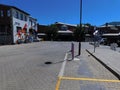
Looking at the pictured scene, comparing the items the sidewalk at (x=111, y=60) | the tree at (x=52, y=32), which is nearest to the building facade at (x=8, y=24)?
the tree at (x=52, y=32)

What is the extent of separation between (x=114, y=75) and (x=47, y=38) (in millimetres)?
75462

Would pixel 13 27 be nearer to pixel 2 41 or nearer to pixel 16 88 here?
pixel 2 41

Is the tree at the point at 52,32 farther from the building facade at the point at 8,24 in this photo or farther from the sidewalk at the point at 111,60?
the sidewalk at the point at 111,60

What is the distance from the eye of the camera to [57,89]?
7078 millimetres

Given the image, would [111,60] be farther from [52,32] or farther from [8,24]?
[52,32]

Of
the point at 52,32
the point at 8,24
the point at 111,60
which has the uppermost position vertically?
the point at 8,24

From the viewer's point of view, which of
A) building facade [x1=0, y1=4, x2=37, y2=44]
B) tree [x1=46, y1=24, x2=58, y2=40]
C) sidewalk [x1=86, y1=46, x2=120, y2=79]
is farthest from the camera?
tree [x1=46, y1=24, x2=58, y2=40]

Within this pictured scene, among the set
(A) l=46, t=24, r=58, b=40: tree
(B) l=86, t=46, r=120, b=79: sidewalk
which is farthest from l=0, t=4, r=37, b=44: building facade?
(B) l=86, t=46, r=120, b=79: sidewalk

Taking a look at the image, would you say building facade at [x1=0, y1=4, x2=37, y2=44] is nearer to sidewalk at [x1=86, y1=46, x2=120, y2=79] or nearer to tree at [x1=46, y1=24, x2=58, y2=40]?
tree at [x1=46, y1=24, x2=58, y2=40]

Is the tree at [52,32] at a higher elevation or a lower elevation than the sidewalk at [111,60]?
higher

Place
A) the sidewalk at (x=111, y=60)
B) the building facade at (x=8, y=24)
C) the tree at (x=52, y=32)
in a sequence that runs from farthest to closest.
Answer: the tree at (x=52, y=32) < the building facade at (x=8, y=24) < the sidewalk at (x=111, y=60)

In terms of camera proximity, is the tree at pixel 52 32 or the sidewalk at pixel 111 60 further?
the tree at pixel 52 32

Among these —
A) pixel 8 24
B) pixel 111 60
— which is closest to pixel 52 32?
pixel 8 24

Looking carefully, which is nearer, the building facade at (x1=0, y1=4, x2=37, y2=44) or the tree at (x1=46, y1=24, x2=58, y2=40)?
the building facade at (x1=0, y1=4, x2=37, y2=44)
